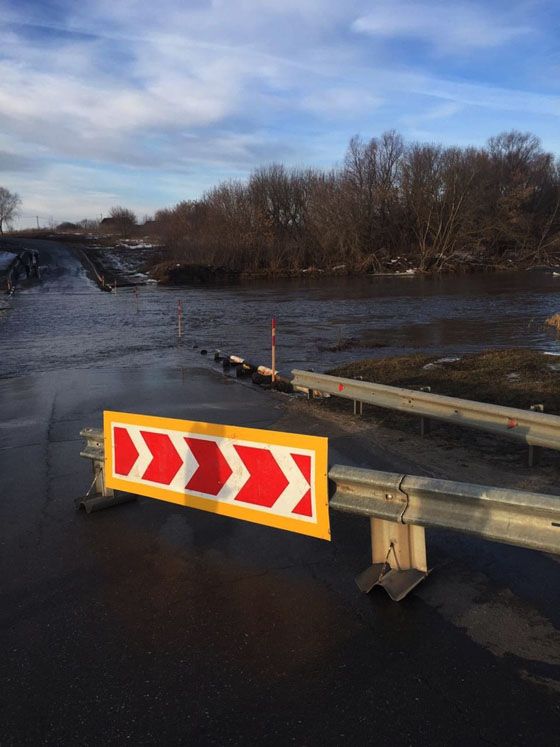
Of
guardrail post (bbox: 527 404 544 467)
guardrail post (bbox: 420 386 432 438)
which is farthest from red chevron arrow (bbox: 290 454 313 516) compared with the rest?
guardrail post (bbox: 420 386 432 438)

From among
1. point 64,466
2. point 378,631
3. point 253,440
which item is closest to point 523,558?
point 378,631

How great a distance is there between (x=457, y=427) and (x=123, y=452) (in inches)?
192

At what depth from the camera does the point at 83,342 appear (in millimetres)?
20297

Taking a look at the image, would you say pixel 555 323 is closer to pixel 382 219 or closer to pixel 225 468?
pixel 225 468

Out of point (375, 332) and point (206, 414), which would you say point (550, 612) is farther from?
point (375, 332)

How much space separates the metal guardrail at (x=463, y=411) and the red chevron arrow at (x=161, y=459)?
3.82 meters

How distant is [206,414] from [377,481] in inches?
225

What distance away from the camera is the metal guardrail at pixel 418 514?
132 inches

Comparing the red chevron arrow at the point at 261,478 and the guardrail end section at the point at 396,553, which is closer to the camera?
the guardrail end section at the point at 396,553

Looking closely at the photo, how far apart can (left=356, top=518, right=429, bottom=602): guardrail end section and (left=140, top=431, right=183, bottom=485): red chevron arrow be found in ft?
5.60

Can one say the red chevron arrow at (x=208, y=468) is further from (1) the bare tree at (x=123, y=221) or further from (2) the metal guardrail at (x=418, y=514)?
(1) the bare tree at (x=123, y=221)

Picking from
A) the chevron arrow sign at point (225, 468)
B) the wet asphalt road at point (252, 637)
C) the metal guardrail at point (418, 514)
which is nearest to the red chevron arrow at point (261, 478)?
the chevron arrow sign at point (225, 468)

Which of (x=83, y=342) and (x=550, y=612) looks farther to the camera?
(x=83, y=342)

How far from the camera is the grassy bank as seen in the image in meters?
9.61
